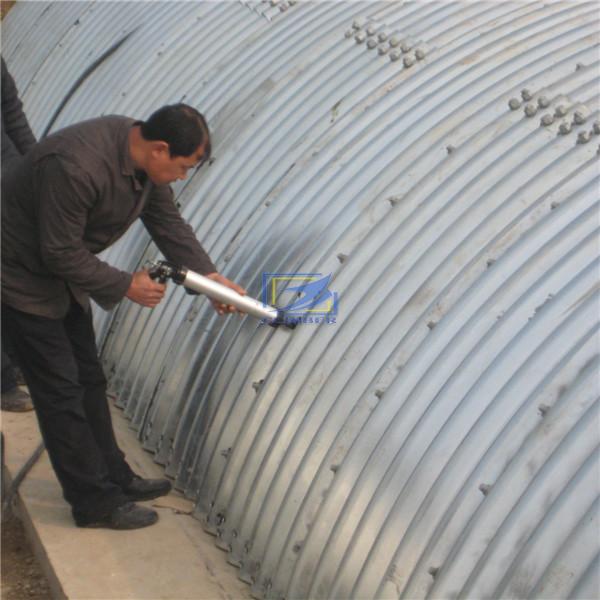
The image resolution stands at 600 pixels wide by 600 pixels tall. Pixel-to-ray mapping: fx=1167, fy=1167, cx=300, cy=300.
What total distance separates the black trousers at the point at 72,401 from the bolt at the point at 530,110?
226cm

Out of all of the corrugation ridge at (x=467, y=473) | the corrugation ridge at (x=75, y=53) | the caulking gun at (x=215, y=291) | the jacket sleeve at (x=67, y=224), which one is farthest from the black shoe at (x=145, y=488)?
the corrugation ridge at (x=75, y=53)

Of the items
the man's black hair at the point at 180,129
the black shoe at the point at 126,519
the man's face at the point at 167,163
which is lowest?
the black shoe at the point at 126,519

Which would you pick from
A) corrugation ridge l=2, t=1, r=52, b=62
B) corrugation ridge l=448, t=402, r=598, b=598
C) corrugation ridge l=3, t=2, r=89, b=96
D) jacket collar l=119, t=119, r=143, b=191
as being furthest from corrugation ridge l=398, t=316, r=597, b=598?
corrugation ridge l=2, t=1, r=52, b=62

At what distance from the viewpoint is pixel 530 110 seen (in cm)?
507

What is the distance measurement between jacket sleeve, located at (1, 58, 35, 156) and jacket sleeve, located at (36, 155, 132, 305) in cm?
193

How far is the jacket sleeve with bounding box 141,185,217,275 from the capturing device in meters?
5.64

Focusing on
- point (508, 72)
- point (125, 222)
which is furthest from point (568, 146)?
point (125, 222)

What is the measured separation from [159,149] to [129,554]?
194cm

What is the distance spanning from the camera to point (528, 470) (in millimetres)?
3953

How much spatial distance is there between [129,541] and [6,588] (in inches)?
35.1

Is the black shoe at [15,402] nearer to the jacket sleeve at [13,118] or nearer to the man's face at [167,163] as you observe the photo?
the jacket sleeve at [13,118]

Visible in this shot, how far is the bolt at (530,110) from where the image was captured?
5059 millimetres

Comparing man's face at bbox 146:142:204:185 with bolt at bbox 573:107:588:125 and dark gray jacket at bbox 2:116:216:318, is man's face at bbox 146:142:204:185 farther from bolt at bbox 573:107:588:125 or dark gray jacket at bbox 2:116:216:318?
bolt at bbox 573:107:588:125

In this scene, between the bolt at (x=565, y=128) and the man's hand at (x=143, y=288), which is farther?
the man's hand at (x=143, y=288)
